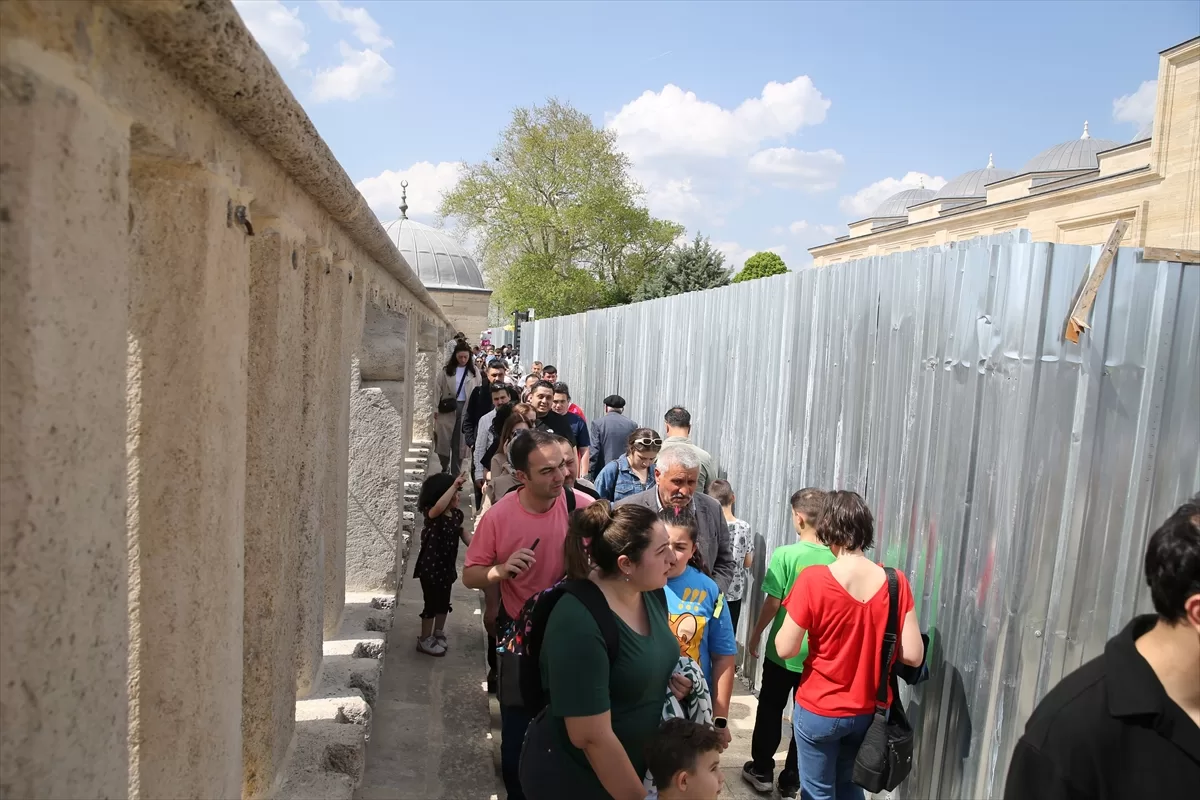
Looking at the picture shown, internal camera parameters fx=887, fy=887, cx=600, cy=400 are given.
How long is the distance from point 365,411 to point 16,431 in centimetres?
499

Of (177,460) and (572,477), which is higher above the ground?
(177,460)

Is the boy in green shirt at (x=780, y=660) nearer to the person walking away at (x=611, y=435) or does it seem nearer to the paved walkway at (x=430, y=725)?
the paved walkway at (x=430, y=725)

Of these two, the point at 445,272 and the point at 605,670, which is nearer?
the point at 605,670

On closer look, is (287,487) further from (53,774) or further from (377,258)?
(377,258)

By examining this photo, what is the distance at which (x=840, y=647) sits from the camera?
3480mm

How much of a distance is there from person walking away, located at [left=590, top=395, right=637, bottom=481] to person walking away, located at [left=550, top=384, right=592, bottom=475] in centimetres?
9

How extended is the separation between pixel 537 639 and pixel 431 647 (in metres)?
3.33

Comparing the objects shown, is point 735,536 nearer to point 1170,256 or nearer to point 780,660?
point 780,660

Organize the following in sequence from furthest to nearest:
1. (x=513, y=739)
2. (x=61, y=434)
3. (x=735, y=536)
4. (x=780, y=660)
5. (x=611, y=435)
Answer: (x=611, y=435) < (x=735, y=536) < (x=780, y=660) < (x=513, y=739) < (x=61, y=434)

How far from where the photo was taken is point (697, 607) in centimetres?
332

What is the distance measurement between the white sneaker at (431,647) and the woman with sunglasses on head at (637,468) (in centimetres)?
150

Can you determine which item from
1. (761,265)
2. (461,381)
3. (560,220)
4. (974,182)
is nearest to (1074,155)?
(974,182)

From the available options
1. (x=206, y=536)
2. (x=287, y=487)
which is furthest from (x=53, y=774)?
(x=287, y=487)

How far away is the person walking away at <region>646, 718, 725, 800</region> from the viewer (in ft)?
7.45
